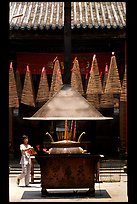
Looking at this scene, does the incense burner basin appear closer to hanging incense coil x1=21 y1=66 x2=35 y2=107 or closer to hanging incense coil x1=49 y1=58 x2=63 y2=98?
hanging incense coil x1=49 y1=58 x2=63 y2=98

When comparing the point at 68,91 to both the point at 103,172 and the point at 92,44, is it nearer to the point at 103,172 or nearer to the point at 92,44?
the point at 103,172

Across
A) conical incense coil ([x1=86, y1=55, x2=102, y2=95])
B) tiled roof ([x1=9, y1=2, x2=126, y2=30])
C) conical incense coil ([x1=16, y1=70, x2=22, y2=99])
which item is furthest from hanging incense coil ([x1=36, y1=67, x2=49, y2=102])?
tiled roof ([x1=9, y1=2, x2=126, y2=30])

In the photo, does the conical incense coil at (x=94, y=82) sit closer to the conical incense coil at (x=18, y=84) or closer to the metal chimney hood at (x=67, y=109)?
the conical incense coil at (x=18, y=84)

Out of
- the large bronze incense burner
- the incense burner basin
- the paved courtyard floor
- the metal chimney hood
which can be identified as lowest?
the paved courtyard floor

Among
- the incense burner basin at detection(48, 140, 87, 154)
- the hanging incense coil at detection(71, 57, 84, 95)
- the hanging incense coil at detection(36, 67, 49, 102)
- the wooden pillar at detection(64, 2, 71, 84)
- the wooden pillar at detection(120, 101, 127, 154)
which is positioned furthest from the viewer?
the wooden pillar at detection(120, 101, 127, 154)

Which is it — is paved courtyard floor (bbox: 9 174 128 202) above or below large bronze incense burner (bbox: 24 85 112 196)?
below

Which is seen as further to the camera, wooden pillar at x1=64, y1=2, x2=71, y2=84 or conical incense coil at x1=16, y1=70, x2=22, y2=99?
conical incense coil at x1=16, y1=70, x2=22, y2=99

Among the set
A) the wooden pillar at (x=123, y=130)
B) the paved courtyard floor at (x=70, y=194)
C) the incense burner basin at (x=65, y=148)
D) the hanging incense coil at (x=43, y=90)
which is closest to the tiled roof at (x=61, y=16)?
the hanging incense coil at (x=43, y=90)

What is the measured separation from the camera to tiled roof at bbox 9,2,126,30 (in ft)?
62.3

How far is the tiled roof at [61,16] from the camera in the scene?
19.0 m

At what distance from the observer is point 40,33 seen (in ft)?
62.4

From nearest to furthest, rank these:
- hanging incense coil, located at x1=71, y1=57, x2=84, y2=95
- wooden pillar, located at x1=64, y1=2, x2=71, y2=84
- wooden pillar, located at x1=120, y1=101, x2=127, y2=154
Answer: wooden pillar, located at x1=64, y1=2, x2=71, y2=84
hanging incense coil, located at x1=71, y1=57, x2=84, y2=95
wooden pillar, located at x1=120, y1=101, x2=127, y2=154
